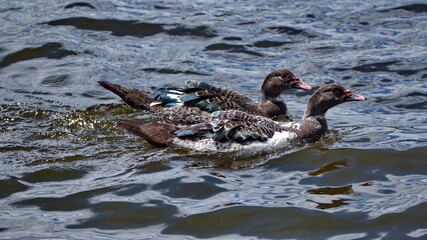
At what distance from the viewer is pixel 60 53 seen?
49.3 ft

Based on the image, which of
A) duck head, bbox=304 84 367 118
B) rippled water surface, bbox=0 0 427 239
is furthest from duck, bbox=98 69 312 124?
duck head, bbox=304 84 367 118

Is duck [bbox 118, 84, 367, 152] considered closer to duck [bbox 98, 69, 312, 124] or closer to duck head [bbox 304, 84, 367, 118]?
duck head [bbox 304, 84, 367, 118]

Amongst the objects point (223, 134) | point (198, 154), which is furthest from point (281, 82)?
point (198, 154)

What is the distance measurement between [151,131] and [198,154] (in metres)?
0.71

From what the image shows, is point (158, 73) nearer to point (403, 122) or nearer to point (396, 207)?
point (403, 122)

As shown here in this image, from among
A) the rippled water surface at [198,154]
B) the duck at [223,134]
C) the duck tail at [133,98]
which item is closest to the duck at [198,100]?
the duck tail at [133,98]

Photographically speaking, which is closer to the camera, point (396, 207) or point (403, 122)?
point (396, 207)

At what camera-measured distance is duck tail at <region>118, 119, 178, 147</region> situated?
32.6 ft

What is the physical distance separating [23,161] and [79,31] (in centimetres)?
735

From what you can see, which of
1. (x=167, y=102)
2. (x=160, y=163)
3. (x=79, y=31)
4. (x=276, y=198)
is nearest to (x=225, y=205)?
(x=276, y=198)

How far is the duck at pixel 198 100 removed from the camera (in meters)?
11.7

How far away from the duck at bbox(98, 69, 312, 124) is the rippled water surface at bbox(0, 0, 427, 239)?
0.33m

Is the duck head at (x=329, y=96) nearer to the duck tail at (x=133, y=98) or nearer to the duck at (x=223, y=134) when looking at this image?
the duck at (x=223, y=134)

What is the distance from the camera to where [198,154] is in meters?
9.98
